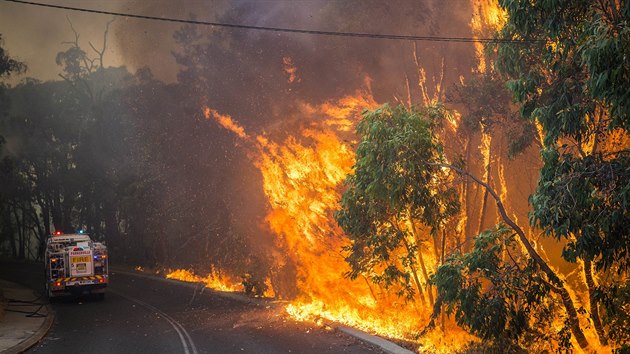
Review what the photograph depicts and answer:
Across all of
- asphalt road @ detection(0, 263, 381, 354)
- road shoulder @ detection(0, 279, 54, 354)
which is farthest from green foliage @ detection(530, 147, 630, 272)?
road shoulder @ detection(0, 279, 54, 354)

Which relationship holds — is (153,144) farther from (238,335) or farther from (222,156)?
(238,335)

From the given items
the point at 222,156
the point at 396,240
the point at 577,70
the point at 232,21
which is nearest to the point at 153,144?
the point at 222,156

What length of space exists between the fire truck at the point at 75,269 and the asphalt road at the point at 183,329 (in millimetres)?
680

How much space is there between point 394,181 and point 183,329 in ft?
27.3

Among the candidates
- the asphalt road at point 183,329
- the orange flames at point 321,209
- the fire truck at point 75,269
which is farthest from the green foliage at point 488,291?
the fire truck at point 75,269

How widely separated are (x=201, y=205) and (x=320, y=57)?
1601 centimetres

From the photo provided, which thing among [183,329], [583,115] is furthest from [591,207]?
[183,329]

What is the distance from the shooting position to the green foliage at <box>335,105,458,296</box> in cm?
1090

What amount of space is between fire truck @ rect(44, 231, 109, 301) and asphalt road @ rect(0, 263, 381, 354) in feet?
2.23

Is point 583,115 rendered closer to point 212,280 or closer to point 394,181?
point 394,181

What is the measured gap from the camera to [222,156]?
3041 centimetres

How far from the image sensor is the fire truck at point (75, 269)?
22.9 meters

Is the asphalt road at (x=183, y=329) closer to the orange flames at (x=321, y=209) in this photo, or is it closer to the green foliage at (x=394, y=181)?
the orange flames at (x=321, y=209)

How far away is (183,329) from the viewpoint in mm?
15906
